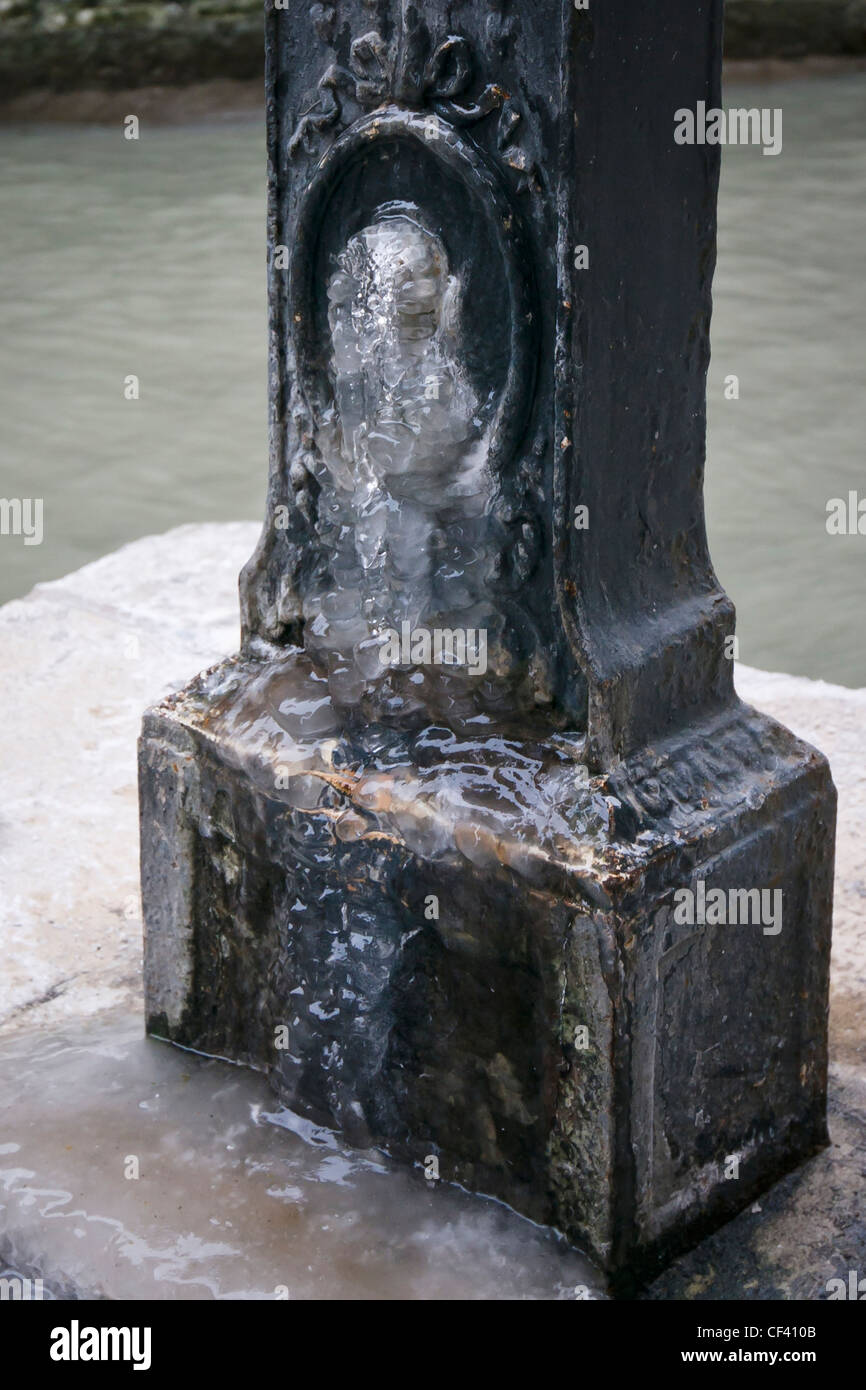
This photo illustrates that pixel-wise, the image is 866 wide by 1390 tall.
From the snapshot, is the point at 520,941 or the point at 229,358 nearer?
the point at 520,941

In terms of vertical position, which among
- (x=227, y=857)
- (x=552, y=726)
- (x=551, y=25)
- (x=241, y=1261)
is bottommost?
(x=241, y=1261)

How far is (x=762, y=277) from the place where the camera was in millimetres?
7133

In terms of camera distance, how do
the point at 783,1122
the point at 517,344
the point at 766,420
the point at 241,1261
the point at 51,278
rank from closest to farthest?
the point at 517,344 → the point at 241,1261 → the point at 783,1122 → the point at 766,420 → the point at 51,278

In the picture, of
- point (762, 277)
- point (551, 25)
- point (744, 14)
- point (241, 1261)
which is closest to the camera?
point (551, 25)

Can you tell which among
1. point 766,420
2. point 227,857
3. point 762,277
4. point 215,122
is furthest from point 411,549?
point 215,122

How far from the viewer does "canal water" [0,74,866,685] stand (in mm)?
5043

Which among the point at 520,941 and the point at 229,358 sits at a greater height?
the point at 520,941

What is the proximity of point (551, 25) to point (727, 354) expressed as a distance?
16.2 ft

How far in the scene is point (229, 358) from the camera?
6746mm

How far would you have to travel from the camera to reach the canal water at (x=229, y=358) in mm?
5043

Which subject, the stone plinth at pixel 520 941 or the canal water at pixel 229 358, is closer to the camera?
the stone plinth at pixel 520 941

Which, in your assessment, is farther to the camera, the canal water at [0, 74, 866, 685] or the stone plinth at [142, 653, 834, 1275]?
the canal water at [0, 74, 866, 685]

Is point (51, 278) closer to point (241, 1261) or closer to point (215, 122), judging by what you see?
point (215, 122)

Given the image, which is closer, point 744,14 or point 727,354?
point 727,354
